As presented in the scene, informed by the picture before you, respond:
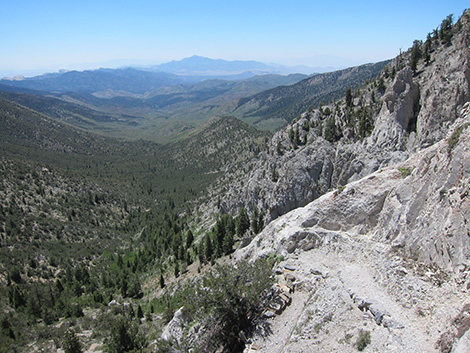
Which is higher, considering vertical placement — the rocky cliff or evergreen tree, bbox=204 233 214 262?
the rocky cliff

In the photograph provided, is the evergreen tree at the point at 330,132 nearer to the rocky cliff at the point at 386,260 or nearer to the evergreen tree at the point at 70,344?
the rocky cliff at the point at 386,260

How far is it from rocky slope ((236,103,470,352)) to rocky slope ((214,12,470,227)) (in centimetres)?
2368

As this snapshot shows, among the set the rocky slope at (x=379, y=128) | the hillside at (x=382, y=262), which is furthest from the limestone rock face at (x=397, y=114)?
the hillside at (x=382, y=262)

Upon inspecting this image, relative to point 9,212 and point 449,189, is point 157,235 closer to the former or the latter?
point 9,212

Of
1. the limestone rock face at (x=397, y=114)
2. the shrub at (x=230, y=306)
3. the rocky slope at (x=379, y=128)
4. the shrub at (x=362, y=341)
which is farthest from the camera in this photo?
the limestone rock face at (x=397, y=114)

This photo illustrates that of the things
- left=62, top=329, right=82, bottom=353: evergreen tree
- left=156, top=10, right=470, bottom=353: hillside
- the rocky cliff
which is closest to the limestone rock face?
left=156, top=10, right=470, bottom=353: hillside

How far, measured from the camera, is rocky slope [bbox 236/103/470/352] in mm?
14156

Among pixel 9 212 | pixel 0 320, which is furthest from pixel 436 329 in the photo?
pixel 9 212

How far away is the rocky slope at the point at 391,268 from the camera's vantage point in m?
14.2

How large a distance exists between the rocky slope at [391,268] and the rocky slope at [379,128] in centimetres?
2368

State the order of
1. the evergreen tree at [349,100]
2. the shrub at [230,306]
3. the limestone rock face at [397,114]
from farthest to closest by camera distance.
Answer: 1. the evergreen tree at [349,100]
2. the limestone rock face at [397,114]
3. the shrub at [230,306]

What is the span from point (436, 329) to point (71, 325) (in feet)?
196

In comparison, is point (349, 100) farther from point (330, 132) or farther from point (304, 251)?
point (304, 251)

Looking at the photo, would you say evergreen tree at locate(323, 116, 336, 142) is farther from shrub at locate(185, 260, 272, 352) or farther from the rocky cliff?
shrub at locate(185, 260, 272, 352)
